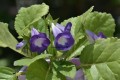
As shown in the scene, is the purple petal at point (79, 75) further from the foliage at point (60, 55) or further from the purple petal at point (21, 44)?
the purple petal at point (21, 44)

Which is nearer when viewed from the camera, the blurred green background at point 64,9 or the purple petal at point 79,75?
the purple petal at point 79,75

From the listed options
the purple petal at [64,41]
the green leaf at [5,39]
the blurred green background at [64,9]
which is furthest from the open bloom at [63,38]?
the blurred green background at [64,9]

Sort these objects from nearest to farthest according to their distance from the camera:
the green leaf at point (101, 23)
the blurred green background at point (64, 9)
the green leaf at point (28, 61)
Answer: the green leaf at point (28, 61) < the green leaf at point (101, 23) < the blurred green background at point (64, 9)

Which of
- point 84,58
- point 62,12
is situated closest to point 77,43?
point 84,58

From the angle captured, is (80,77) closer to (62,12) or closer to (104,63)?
(104,63)

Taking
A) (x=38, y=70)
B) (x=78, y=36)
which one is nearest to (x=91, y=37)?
(x=78, y=36)

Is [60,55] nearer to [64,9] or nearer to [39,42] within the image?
[39,42]
